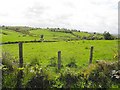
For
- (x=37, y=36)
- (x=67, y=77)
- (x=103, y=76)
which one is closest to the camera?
(x=67, y=77)

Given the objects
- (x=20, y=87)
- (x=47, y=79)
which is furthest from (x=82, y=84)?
(x=20, y=87)

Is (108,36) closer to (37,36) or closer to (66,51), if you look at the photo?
(37,36)

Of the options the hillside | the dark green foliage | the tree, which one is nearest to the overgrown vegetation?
the dark green foliage

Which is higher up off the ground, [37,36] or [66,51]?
[37,36]

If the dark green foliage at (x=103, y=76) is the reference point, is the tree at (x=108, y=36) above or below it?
above

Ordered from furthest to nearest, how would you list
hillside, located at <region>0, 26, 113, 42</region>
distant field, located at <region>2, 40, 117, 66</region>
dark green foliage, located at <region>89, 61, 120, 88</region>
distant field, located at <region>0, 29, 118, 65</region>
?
hillside, located at <region>0, 26, 113, 42</region> < distant field, located at <region>0, 29, 118, 65</region> < distant field, located at <region>2, 40, 117, 66</region> < dark green foliage, located at <region>89, 61, 120, 88</region>

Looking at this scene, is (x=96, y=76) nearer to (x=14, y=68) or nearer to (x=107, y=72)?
(x=107, y=72)

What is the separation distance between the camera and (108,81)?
14180 mm

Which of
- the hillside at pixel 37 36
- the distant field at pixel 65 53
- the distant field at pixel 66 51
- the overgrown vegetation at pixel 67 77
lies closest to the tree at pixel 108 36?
the hillside at pixel 37 36

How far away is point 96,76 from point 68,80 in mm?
1423

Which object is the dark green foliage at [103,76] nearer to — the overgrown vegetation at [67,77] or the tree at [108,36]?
the overgrown vegetation at [67,77]

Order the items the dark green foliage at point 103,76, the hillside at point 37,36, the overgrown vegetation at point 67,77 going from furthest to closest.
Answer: the hillside at point 37,36
the dark green foliage at point 103,76
the overgrown vegetation at point 67,77

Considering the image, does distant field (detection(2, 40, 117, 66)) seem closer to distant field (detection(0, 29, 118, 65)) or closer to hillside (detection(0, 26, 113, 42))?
distant field (detection(0, 29, 118, 65))

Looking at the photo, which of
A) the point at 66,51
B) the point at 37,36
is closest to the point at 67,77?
the point at 66,51
